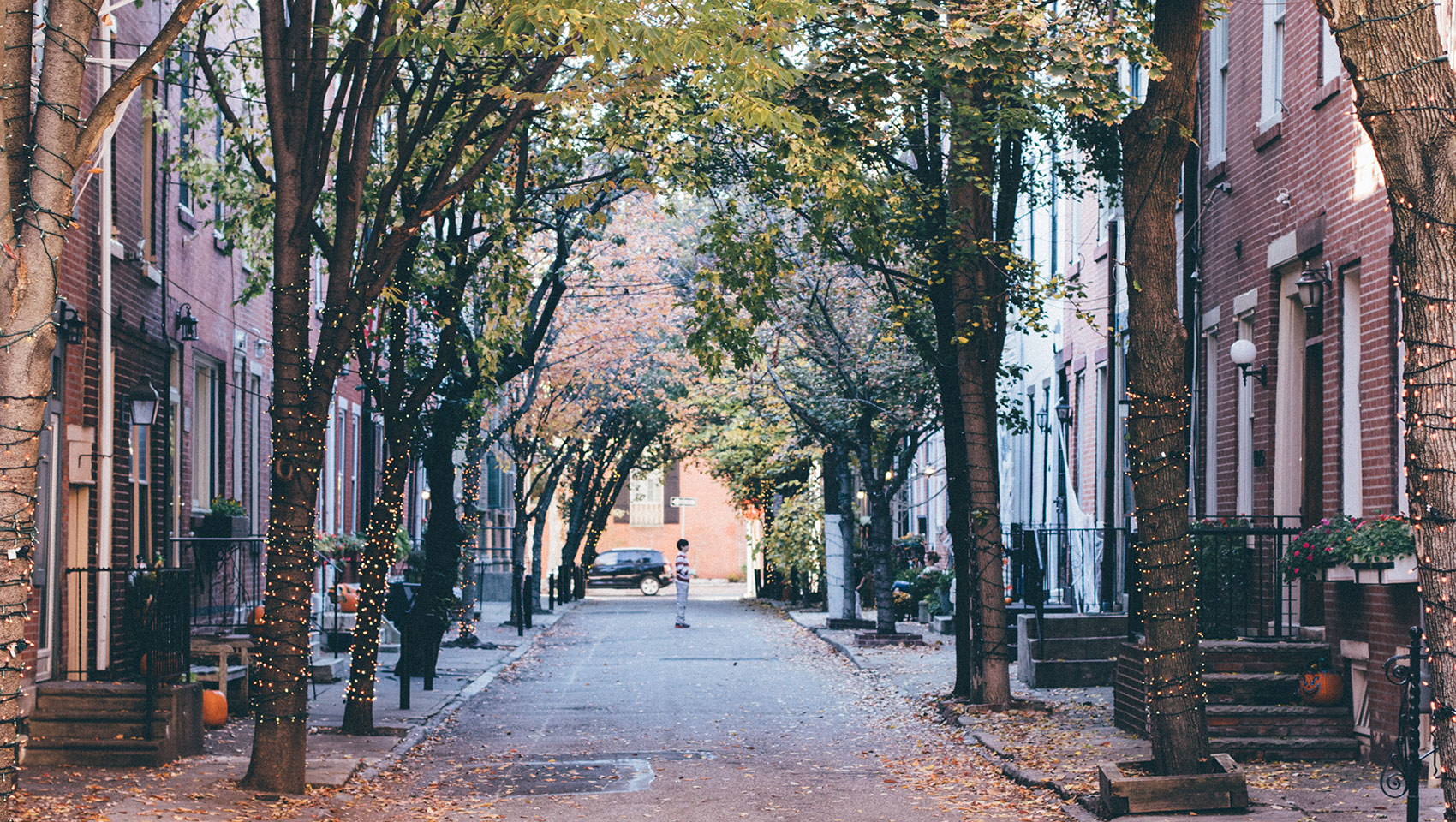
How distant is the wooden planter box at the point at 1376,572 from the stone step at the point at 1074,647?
22.2 ft

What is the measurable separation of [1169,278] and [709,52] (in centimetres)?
333

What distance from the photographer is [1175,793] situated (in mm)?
10023

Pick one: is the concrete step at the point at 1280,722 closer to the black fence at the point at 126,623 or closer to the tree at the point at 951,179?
the tree at the point at 951,179

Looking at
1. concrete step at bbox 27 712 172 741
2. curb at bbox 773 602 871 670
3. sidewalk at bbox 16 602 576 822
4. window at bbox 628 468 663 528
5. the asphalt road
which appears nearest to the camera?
sidewalk at bbox 16 602 576 822

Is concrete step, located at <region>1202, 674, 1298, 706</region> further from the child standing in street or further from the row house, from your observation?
the child standing in street

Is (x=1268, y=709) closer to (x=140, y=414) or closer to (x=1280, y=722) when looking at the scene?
(x=1280, y=722)

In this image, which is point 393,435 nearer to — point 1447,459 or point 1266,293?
point 1266,293

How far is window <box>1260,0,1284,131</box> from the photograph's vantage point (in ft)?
48.5

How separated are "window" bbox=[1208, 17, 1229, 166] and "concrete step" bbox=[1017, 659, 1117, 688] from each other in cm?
577

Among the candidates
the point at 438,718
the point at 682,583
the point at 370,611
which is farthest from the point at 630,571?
the point at 370,611

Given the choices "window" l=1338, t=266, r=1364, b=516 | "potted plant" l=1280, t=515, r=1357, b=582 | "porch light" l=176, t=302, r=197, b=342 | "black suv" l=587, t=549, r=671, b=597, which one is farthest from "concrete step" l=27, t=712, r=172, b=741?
"black suv" l=587, t=549, r=671, b=597

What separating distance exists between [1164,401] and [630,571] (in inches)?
1928

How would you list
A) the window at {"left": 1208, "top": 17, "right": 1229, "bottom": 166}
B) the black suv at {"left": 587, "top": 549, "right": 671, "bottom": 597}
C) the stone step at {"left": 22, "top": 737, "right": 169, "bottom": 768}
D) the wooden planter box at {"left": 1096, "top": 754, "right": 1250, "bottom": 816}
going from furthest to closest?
the black suv at {"left": 587, "top": 549, "right": 671, "bottom": 597}, the window at {"left": 1208, "top": 17, "right": 1229, "bottom": 166}, the stone step at {"left": 22, "top": 737, "right": 169, "bottom": 768}, the wooden planter box at {"left": 1096, "top": 754, "right": 1250, "bottom": 816}

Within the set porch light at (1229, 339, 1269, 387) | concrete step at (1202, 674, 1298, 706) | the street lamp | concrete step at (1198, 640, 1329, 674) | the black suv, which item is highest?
porch light at (1229, 339, 1269, 387)
